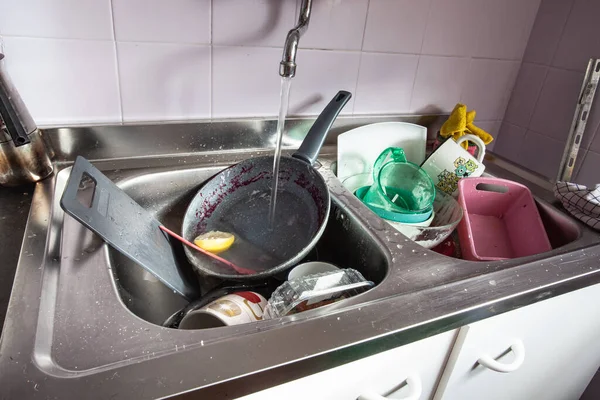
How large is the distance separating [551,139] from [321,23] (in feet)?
2.16

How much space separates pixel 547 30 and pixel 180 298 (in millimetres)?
1036

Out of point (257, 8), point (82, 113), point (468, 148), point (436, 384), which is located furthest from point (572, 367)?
point (82, 113)

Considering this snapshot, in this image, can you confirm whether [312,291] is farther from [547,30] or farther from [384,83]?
[547,30]

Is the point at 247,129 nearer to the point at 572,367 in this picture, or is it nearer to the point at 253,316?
the point at 253,316

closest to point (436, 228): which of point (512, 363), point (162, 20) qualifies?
point (512, 363)

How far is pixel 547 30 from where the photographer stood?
37.8 inches

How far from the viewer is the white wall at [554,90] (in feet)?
2.96

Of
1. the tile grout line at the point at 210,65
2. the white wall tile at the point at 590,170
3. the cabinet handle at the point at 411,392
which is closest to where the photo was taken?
the cabinet handle at the point at 411,392

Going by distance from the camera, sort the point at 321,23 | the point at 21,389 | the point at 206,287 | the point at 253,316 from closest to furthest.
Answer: the point at 21,389 < the point at 253,316 < the point at 206,287 < the point at 321,23

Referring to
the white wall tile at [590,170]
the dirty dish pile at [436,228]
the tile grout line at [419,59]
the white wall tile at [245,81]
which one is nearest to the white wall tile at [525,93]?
the white wall tile at [590,170]

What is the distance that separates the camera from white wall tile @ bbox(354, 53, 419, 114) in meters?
0.86

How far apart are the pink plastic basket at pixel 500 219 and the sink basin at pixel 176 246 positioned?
0.64ft

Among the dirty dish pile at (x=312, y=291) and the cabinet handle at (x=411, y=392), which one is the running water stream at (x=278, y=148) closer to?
the dirty dish pile at (x=312, y=291)

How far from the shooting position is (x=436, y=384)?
0.57m
